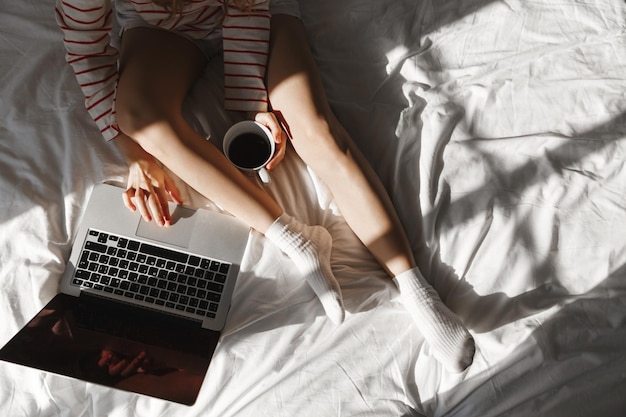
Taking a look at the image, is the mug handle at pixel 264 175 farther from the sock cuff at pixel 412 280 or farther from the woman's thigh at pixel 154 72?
the sock cuff at pixel 412 280

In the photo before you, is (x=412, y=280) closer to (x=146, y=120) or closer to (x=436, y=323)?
(x=436, y=323)

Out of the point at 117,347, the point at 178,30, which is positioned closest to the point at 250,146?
the point at 178,30

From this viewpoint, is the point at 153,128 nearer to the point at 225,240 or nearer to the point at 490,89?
the point at 225,240

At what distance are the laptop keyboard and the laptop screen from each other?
26 mm

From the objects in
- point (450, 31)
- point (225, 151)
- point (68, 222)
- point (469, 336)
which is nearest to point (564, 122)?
point (450, 31)

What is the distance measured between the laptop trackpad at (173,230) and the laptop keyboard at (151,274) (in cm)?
2

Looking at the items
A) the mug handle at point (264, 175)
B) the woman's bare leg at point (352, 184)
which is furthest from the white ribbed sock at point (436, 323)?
the mug handle at point (264, 175)

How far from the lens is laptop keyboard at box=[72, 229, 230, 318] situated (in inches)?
39.1

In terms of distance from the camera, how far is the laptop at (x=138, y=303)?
917 mm

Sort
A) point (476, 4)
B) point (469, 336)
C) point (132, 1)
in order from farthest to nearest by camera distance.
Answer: point (476, 4) → point (132, 1) → point (469, 336)

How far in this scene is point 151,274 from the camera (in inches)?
39.6

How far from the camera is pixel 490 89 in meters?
1.10

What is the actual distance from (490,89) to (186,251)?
Result: 2.13ft

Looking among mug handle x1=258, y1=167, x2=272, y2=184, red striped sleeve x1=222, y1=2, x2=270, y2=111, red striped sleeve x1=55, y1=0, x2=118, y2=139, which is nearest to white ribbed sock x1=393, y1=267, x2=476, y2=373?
mug handle x1=258, y1=167, x2=272, y2=184
